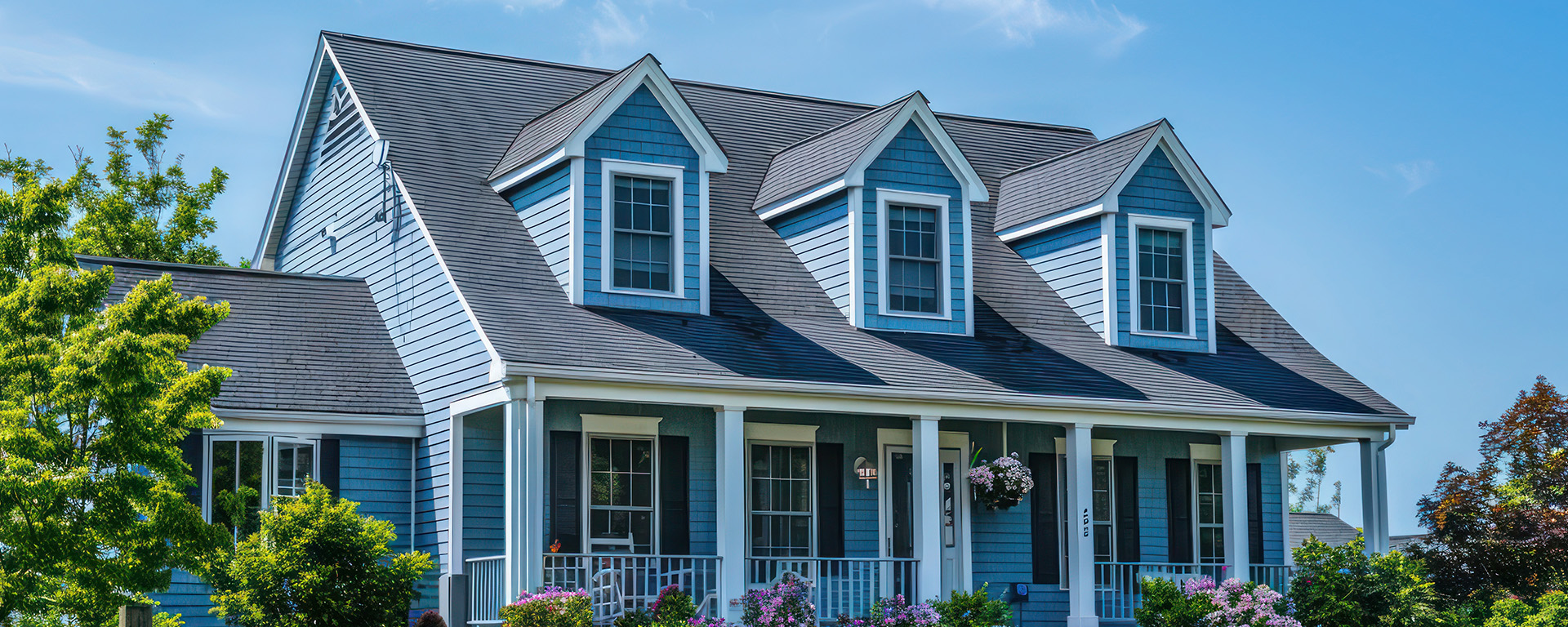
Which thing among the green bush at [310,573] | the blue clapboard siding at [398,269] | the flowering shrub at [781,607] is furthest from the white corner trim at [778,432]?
the green bush at [310,573]

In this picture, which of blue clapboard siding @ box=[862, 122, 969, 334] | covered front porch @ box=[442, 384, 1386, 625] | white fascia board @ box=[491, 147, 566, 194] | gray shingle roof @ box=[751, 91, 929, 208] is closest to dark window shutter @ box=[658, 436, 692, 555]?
covered front porch @ box=[442, 384, 1386, 625]

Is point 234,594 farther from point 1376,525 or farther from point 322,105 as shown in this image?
point 1376,525

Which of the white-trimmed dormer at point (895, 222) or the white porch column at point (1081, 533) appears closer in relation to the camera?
the white porch column at point (1081, 533)

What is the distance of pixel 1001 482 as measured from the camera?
17.9 meters

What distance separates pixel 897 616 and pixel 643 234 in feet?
16.6

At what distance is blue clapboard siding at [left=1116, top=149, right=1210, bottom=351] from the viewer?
19750 millimetres

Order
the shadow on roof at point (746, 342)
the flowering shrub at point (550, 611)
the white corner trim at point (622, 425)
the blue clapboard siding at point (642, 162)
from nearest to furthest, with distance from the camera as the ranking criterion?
the flowering shrub at point (550, 611) < the shadow on roof at point (746, 342) < the white corner trim at point (622, 425) < the blue clapboard siding at point (642, 162)

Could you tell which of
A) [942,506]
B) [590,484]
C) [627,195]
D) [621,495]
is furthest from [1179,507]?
[627,195]

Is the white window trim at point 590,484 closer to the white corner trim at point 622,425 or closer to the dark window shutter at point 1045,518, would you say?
the white corner trim at point 622,425

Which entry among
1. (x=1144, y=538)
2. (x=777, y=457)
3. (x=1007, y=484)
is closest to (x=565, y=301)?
(x=777, y=457)

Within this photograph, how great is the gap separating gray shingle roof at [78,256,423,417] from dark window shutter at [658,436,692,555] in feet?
8.85

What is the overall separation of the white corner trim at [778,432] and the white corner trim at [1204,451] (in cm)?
545

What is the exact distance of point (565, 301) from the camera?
16562mm

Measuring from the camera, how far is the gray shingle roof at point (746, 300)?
16.0 metres
